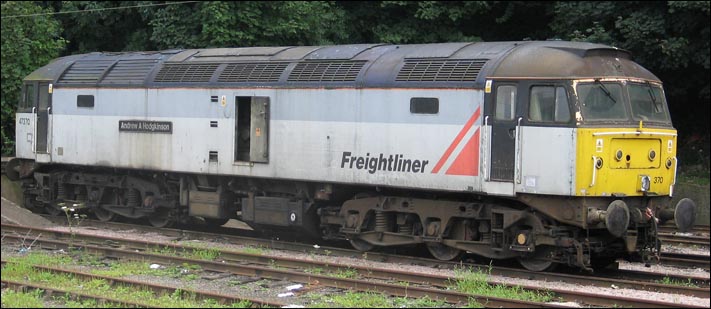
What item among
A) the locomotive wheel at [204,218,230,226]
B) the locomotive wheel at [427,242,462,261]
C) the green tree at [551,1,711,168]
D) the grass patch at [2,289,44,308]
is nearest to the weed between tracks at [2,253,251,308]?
the grass patch at [2,289,44,308]

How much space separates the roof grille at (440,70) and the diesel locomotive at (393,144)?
24 millimetres

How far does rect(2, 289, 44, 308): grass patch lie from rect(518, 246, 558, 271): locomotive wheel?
21.8 feet

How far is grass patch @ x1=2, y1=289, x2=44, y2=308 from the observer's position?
35.2 feet

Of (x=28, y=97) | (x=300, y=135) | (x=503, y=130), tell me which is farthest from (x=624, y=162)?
(x=28, y=97)

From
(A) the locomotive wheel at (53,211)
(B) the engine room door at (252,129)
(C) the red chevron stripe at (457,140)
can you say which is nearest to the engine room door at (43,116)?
(A) the locomotive wheel at (53,211)

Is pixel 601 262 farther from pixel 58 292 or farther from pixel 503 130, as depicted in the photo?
pixel 58 292

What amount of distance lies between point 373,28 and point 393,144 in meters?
13.4

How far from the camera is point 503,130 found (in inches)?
528

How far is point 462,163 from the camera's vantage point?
13.8 m

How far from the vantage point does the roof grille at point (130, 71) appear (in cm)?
1833

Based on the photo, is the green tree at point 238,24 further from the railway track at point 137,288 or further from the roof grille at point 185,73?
the railway track at point 137,288

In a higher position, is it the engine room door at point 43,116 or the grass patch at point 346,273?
the engine room door at point 43,116

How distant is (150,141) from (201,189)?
1.38 meters

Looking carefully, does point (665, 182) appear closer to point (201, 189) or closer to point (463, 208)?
point (463, 208)
